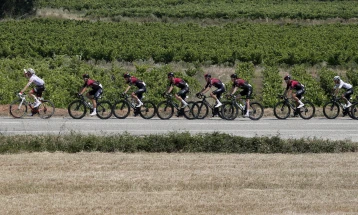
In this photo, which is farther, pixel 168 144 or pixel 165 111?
pixel 165 111

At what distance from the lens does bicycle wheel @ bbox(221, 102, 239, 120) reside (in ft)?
93.8

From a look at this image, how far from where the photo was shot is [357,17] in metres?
68.8

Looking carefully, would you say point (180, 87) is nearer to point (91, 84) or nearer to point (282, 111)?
point (91, 84)

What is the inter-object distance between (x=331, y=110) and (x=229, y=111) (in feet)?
13.0

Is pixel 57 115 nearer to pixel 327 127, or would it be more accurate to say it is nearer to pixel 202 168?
pixel 327 127

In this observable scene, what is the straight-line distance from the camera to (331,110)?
29.7 meters

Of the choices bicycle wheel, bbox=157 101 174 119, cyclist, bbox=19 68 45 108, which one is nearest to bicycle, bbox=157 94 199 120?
bicycle wheel, bbox=157 101 174 119

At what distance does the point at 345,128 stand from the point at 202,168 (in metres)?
10.2

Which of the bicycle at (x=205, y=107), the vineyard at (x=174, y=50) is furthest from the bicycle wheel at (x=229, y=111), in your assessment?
the vineyard at (x=174, y=50)

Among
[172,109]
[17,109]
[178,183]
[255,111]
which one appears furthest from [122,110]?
[178,183]

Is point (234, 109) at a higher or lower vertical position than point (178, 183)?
higher

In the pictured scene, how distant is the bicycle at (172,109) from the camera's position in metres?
28.4

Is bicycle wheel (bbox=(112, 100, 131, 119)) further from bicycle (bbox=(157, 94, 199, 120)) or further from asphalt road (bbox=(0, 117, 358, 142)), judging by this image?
bicycle (bbox=(157, 94, 199, 120))

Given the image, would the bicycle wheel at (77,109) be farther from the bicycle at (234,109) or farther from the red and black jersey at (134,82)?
the bicycle at (234,109)
